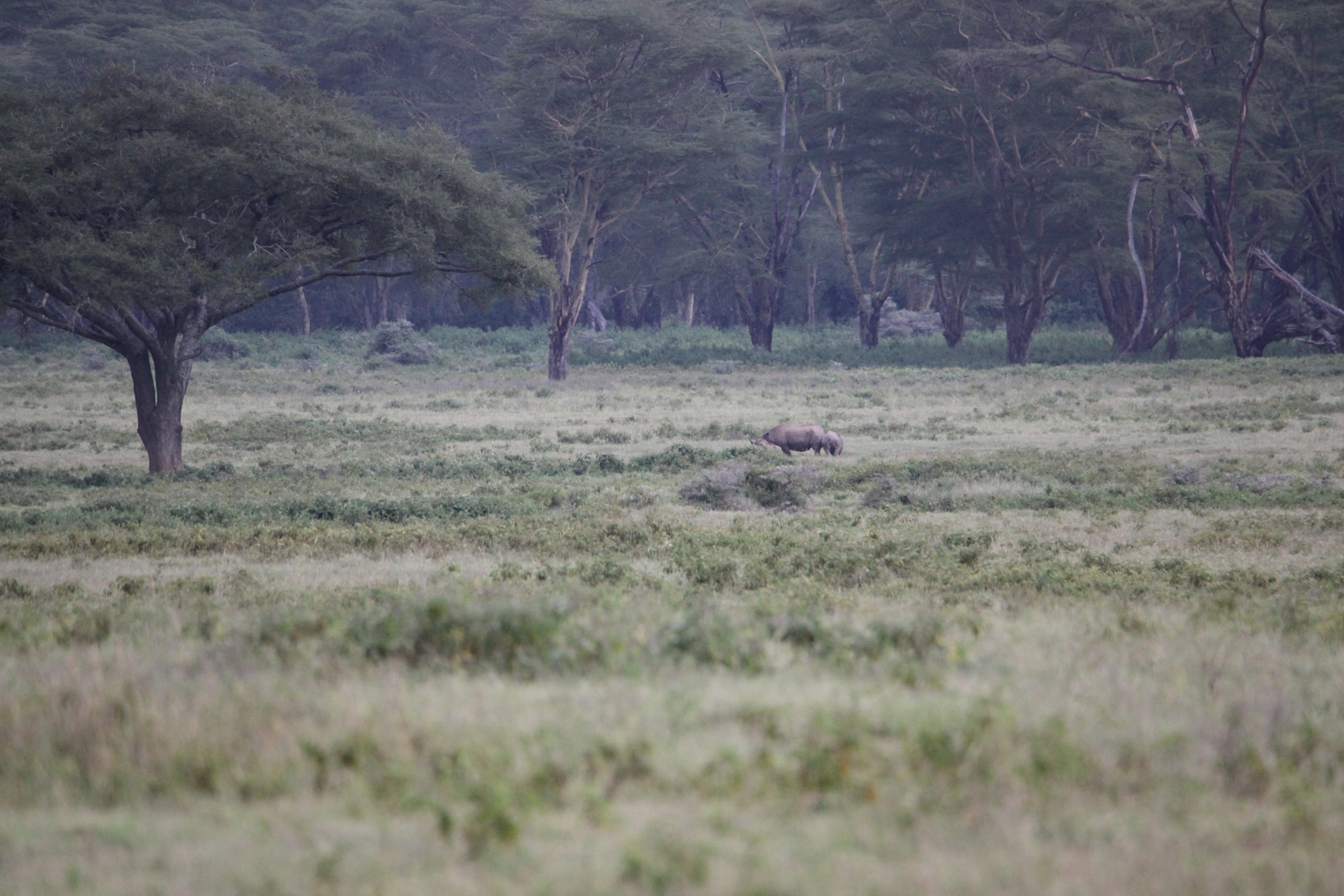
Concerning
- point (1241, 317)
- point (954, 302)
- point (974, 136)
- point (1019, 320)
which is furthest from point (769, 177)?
point (1241, 317)

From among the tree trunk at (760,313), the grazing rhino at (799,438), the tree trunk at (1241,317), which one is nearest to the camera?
the grazing rhino at (799,438)

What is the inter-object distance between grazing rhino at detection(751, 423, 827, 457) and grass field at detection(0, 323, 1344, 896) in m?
4.27

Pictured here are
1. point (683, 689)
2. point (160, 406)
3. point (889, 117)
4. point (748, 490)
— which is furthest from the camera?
point (889, 117)

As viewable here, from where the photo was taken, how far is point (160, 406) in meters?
A: 20.6

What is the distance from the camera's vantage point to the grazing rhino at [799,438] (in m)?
22.4

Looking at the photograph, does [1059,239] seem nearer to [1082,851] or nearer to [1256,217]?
[1256,217]

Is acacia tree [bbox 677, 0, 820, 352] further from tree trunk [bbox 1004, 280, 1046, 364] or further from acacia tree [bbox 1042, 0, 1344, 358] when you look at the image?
acacia tree [bbox 1042, 0, 1344, 358]

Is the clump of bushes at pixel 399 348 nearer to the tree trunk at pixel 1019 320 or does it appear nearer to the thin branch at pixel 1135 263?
the tree trunk at pixel 1019 320

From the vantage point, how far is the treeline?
40.0 m

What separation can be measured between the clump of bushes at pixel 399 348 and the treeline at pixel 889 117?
596cm

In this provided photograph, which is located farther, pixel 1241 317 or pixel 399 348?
pixel 399 348

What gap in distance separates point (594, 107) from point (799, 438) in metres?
22.5

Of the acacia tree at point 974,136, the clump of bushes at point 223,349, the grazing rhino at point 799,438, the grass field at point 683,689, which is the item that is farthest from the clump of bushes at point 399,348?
the grass field at point 683,689

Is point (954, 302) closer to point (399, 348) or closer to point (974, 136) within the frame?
point (974, 136)
